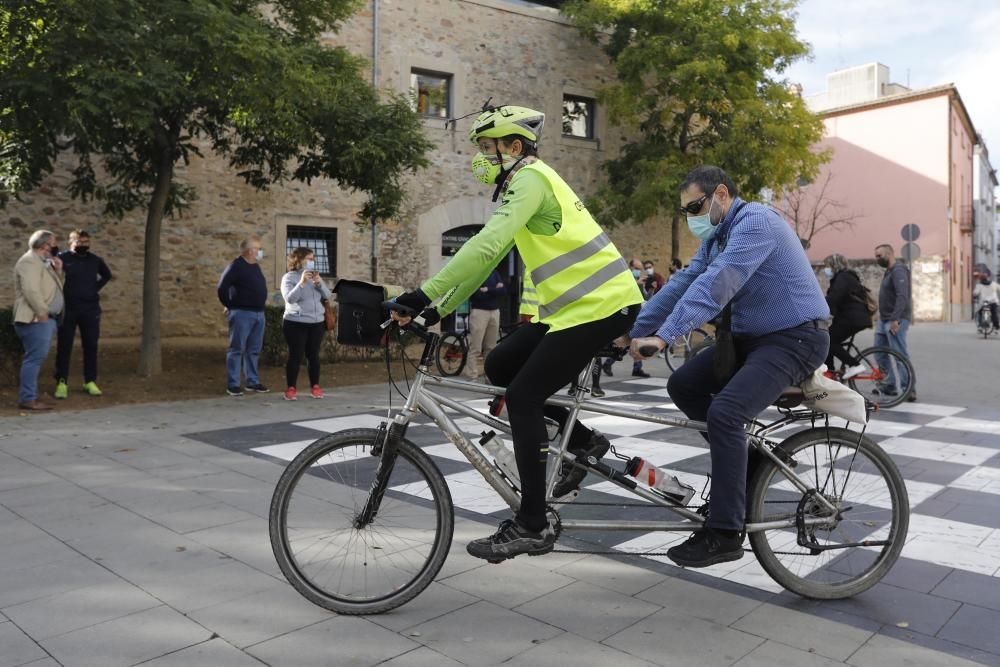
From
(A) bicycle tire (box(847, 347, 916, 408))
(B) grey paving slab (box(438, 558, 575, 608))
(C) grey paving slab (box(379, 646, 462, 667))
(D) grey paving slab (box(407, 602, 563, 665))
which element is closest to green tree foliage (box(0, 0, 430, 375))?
(A) bicycle tire (box(847, 347, 916, 408))

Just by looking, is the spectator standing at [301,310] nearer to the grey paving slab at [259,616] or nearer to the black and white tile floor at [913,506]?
Answer: the black and white tile floor at [913,506]

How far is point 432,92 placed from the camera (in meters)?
20.2

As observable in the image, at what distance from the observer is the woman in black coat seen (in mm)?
9156

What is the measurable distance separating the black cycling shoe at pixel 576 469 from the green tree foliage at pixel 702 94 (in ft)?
58.4

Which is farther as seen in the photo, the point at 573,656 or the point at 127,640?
A: the point at 127,640

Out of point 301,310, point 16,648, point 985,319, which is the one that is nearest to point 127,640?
point 16,648

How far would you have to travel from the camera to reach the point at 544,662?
290cm

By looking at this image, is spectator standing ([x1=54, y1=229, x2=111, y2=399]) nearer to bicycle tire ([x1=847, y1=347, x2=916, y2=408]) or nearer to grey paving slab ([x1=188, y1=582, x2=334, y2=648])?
grey paving slab ([x1=188, y1=582, x2=334, y2=648])

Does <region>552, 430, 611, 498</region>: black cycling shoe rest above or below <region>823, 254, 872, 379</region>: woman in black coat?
below

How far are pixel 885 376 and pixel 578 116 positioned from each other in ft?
49.2

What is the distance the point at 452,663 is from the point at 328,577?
2.36 ft

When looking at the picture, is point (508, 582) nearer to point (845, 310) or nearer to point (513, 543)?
point (513, 543)

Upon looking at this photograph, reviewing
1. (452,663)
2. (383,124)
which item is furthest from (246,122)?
(452,663)

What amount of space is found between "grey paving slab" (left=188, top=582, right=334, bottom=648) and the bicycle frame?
A: 0.80 metres
